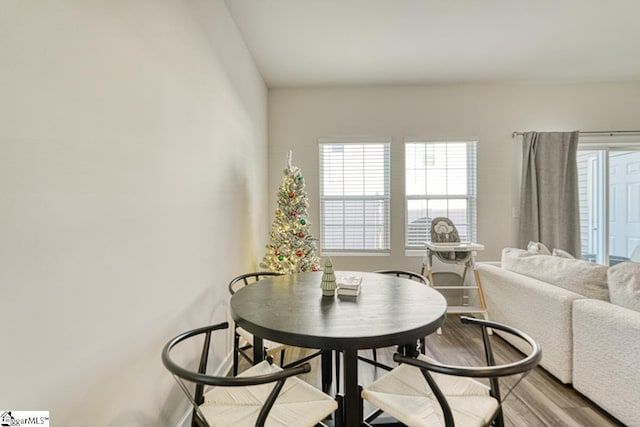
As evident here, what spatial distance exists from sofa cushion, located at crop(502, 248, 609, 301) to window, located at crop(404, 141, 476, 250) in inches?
50.6

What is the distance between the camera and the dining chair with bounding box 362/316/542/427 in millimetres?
930

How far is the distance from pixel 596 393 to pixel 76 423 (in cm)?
261

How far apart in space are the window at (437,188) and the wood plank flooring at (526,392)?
1.48 meters

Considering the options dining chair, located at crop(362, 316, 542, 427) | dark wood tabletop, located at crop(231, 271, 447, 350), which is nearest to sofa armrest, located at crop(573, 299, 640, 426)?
dining chair, located at crop(362, 316, 542, 427)

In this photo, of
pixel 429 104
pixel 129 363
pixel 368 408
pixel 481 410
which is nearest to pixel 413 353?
pixel 481 410

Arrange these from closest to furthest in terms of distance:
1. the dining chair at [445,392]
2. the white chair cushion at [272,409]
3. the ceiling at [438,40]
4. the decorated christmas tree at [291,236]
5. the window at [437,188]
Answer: the dining chair at [445,392]
the white chair cushion at [272,409]
the ceiling at [438,40]
the decorated christmas tree at [291,236]
the window at [437,188]

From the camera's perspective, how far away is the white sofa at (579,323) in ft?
5.24

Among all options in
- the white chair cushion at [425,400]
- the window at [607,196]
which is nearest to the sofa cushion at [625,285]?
the white chair cushion at [425,400]

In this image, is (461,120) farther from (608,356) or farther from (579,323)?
(608,356)

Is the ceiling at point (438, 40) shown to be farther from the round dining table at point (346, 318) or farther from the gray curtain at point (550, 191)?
the round dining table at point (346, 318)

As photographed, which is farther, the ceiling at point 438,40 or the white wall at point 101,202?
the ceiling at point 438,40

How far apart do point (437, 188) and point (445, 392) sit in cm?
308

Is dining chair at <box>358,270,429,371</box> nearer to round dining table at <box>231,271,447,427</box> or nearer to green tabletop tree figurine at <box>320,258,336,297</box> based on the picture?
round dining table at <box>231,271,447,427</box>

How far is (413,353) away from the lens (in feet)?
4.75
